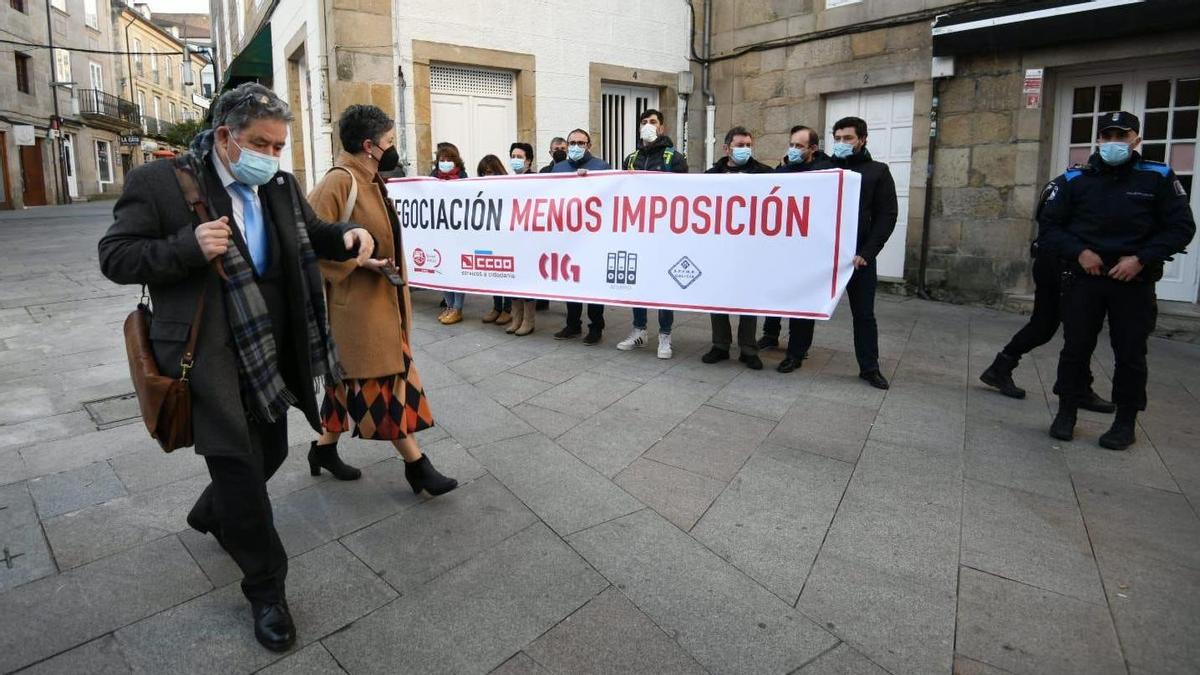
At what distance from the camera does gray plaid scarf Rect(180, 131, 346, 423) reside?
2424 millimetres

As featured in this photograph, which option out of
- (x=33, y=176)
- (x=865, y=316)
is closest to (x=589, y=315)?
(x=865, y=316)

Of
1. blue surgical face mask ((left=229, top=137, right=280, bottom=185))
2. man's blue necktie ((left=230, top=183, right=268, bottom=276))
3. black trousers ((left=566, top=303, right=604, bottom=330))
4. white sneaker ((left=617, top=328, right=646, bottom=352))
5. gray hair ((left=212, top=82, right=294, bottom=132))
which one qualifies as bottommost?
white sneaker ((left=617, top=328, right=646, bottom=352))

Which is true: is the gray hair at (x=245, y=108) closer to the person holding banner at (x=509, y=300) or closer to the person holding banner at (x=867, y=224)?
the person holding banner at (x=867, y=224)

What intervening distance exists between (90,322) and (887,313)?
8.27 metres

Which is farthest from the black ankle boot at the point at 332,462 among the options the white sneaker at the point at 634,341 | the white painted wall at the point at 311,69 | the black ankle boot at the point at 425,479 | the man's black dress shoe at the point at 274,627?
the white painted wall at the point at 311,69

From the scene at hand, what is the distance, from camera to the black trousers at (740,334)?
602cm

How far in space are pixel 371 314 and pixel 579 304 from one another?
3798 millimetres

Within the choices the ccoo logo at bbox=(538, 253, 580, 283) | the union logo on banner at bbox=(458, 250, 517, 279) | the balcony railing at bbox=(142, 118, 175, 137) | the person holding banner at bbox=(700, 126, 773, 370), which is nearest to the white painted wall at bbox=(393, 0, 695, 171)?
the union logo on banner at bbox=(458, 250, 517, 279)

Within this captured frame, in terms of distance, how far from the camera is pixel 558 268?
6.50 m

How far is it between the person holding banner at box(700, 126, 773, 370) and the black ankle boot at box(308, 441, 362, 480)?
3.20 m

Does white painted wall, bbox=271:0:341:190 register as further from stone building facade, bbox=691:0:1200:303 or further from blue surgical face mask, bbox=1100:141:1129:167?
blue surgical face mask, bbox=1100:141:1129:167

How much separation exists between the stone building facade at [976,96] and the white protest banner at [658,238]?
4.41m

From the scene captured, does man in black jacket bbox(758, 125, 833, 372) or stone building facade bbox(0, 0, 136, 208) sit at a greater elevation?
stone building facade bbox(0, 0, 136, 208)

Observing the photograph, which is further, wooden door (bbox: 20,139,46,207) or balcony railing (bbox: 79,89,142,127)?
balcony railing (bbox: 79,89,142,127)
